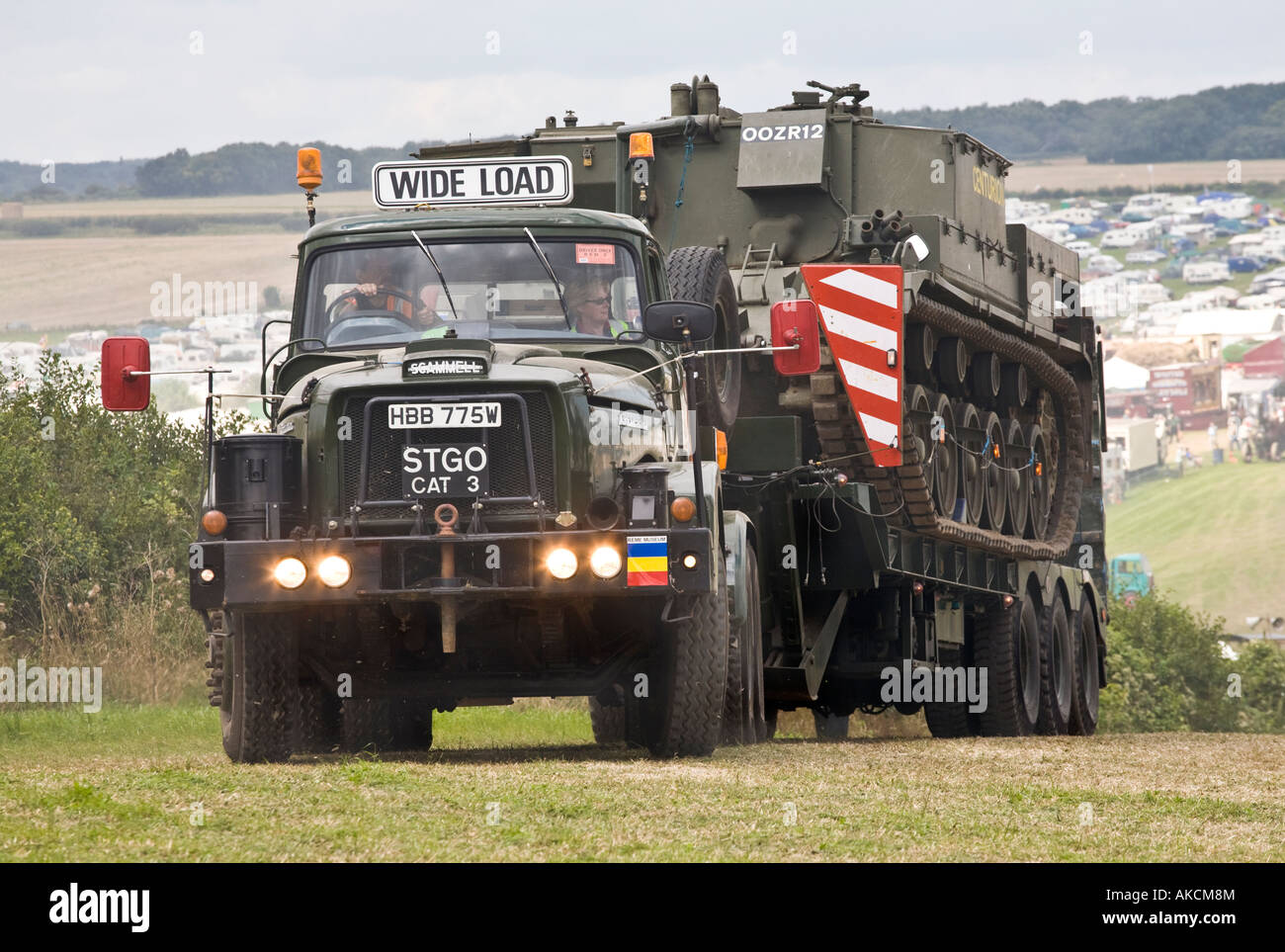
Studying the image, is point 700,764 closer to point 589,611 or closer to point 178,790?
point 589,611

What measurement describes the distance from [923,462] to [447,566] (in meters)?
6.25

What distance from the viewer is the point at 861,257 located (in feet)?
47.9

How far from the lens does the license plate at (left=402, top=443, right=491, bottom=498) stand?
30.5 feet

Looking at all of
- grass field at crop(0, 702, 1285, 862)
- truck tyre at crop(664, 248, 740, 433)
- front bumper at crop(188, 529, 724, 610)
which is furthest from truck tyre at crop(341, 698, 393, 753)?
front bumper at crop(188, 529, 724, 610)

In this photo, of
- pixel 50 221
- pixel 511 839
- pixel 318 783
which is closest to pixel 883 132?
pixel 318 783

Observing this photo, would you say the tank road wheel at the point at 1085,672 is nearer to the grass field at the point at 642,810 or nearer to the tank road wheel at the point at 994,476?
the tank road wheel at the point at 994,476

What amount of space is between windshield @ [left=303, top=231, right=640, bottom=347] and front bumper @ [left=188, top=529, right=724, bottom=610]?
154 centimetres

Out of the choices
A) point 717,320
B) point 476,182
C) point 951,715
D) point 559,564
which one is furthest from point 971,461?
point 559,564

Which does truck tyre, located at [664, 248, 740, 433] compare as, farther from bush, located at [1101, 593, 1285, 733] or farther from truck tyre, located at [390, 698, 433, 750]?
bush, located at [1101, 593, 1285, 733]
